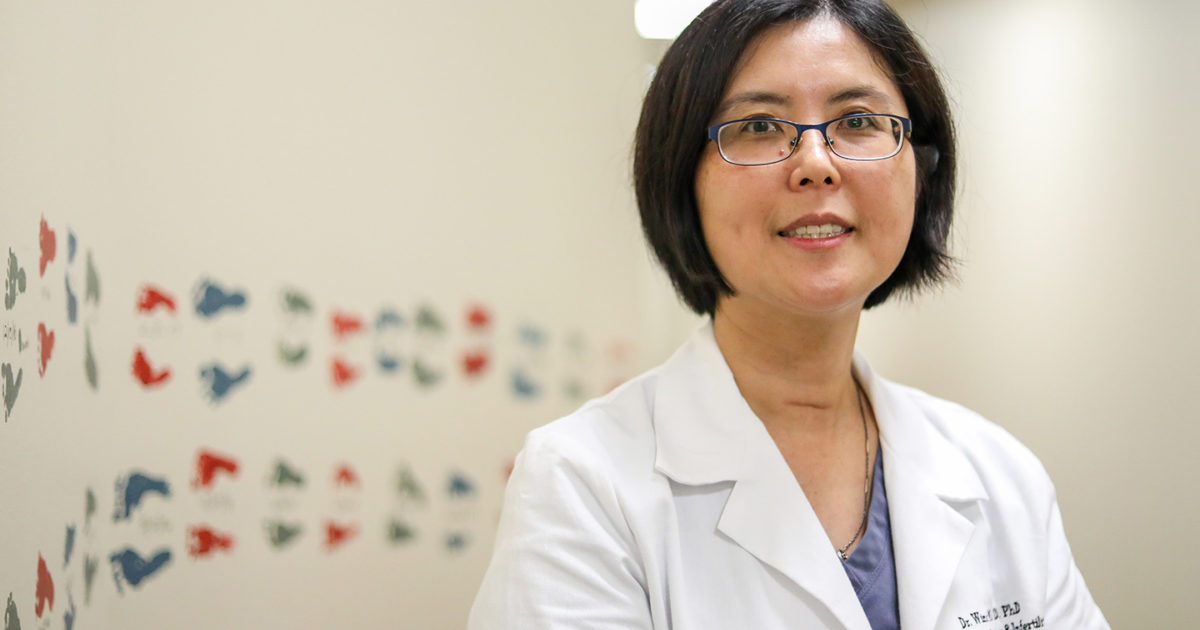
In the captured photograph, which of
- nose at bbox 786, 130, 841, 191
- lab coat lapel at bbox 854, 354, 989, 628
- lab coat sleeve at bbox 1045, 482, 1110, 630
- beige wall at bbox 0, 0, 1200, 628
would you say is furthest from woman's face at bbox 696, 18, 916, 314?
beige wall at bbox 0, 0, 1200, 628

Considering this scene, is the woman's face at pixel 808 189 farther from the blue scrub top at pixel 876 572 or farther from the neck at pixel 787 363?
the blue scrub top at pixel 876 572

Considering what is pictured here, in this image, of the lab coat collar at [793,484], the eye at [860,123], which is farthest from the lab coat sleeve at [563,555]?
the eye at [860,123]

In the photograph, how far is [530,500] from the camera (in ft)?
3.71

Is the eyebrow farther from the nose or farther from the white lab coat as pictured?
the white lab coat

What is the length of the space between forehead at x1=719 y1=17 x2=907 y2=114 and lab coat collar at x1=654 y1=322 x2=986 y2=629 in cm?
37

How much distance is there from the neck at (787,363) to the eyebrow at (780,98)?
278mm

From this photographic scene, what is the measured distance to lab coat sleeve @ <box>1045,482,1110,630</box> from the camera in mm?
1308

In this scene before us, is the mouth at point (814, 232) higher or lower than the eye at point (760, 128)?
lower

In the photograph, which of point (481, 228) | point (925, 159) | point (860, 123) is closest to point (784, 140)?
point (860, 123)

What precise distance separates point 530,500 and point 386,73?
1.13 metres

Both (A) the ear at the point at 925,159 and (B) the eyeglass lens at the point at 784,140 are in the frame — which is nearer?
(B) the eyeglass lens at the point at 784,140

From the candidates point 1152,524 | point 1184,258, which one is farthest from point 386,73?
point 1152,524

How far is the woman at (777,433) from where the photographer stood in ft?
3.70

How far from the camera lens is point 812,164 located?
1164 mm
